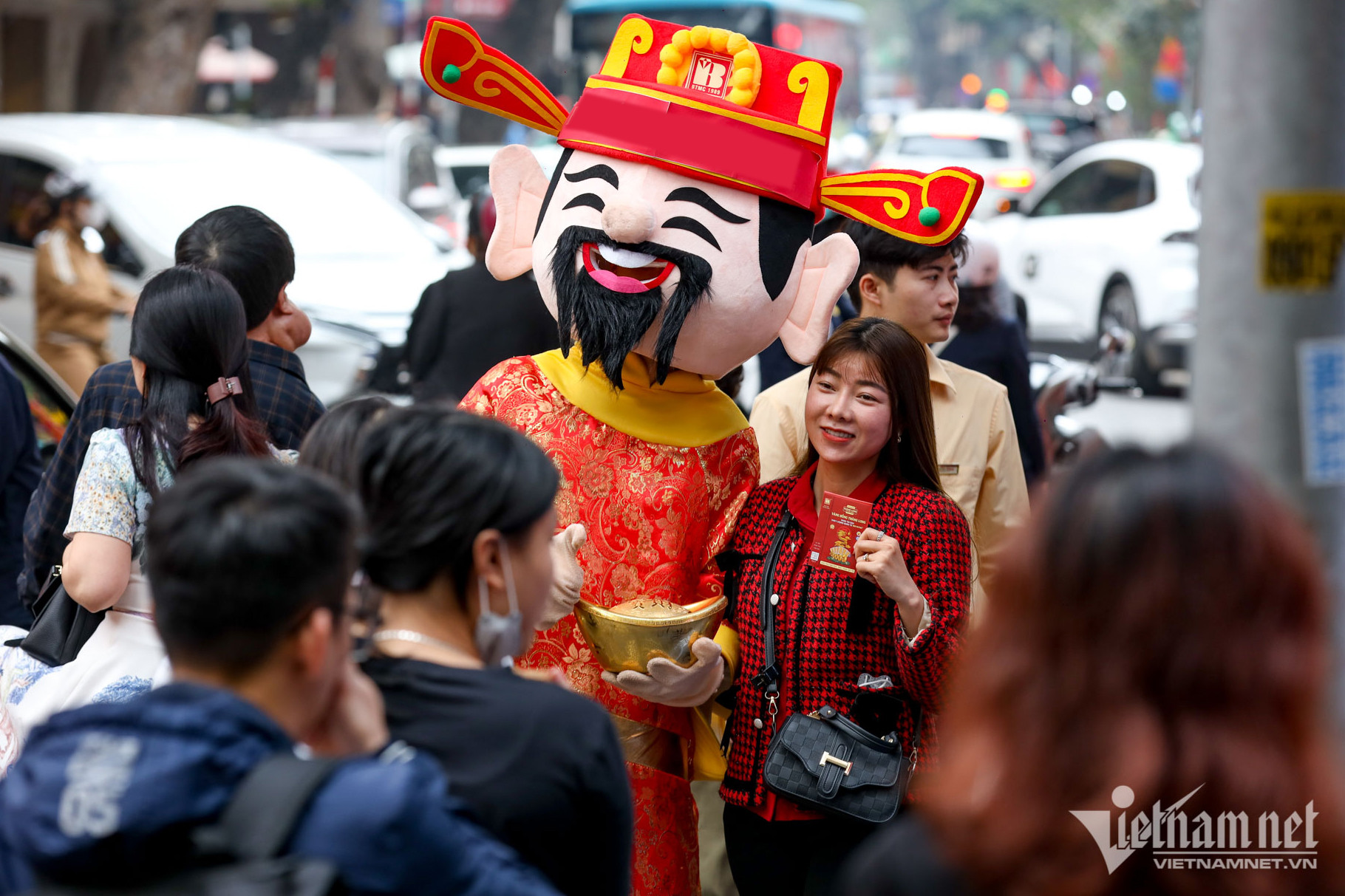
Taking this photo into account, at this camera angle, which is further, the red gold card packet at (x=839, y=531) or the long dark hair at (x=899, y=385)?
the long dark hair at (x=899, y=385)

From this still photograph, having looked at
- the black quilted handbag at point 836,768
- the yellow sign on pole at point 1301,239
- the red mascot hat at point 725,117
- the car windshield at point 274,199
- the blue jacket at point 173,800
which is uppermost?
the car windshield at point 274,199

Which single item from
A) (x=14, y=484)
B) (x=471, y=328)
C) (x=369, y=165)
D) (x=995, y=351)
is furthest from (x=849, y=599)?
(x=369, y=165)

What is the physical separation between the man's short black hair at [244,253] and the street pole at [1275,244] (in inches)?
84.3

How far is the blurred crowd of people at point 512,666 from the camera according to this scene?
1.50 metres

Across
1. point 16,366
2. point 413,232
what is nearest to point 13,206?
point 413,232

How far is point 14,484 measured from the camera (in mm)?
4051

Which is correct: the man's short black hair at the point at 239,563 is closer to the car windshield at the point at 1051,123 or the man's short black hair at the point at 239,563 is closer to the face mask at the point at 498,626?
the face mask at the point at 498,626

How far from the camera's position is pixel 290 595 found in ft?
5.61

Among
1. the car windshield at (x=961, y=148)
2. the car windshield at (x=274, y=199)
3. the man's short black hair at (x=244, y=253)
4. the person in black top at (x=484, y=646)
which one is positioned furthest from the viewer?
the car windshield at (x=961, y=148)

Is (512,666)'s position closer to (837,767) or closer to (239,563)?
(239,563)

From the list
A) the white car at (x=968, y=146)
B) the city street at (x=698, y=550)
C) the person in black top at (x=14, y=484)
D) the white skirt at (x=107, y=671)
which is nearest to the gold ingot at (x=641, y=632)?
the city street at (x=698, y=550)

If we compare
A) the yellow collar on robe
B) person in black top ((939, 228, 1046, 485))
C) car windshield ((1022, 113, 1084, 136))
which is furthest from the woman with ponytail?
car windshield ((1022, 113, 1084, 136))

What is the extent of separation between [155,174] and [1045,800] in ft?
25.7

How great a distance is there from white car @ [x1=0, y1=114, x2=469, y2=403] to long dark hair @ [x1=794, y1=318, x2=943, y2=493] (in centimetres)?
476
